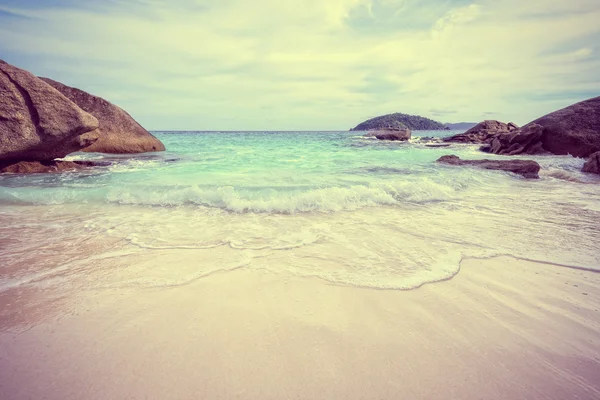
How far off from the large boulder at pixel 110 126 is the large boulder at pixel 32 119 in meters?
3.16

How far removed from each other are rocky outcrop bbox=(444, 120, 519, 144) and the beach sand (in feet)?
84.7

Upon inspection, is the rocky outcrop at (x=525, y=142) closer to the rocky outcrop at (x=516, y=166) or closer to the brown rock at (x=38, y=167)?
the rocky outcrop at (x=516, y=166)

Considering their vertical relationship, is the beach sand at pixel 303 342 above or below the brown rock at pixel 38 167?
below

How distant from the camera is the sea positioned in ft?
8.64

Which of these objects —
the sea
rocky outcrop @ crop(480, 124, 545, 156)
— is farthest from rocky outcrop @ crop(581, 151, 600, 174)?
rocky outcrop @ crop(480, 124, 545, 156)

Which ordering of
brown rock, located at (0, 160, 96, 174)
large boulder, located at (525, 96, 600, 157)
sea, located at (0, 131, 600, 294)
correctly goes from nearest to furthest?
sea, located at (0, 131, 600, 294) → brown rock, located at (0, 160, 96, 174) → large boulder, located at (525, 96, 600, 157)

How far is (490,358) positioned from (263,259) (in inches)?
75.2

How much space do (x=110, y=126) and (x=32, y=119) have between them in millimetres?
4502

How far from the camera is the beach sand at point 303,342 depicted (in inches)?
56.4

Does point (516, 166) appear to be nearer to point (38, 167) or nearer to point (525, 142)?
point (525, 142)

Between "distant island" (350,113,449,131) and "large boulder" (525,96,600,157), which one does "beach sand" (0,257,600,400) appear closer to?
"large boulder" (525,96,600,157)

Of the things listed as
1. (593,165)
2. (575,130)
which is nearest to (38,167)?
(593,165)

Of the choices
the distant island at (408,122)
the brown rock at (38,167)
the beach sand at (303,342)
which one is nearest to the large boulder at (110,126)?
the brown rock at (38,167)

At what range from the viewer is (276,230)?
12.5ft
